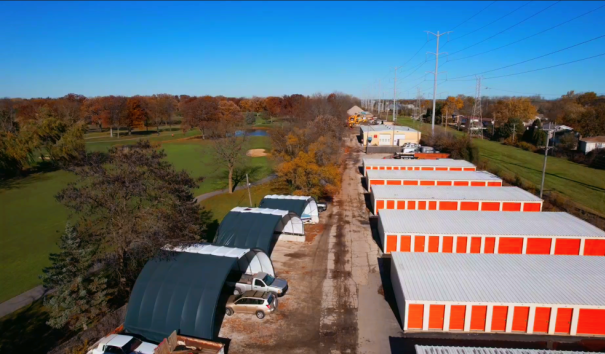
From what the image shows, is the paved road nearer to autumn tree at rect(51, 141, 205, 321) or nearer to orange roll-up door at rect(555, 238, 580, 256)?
autumn tree at rect(51, 141, 205, 321)

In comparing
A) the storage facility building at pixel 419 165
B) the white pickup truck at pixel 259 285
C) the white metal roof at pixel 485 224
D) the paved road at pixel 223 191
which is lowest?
the white pickup truck at pixel 259 285

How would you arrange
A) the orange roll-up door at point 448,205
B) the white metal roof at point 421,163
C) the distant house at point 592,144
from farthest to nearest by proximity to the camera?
the distant house at point 592,144
the white metal roof at point 421,163
the orange roll-up door at point 448,205

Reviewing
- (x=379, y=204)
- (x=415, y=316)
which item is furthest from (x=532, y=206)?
(x=415, y=316)

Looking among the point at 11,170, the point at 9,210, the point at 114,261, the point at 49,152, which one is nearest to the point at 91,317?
the point at 114,261

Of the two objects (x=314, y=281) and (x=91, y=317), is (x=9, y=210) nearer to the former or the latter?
(x=91, y=317)

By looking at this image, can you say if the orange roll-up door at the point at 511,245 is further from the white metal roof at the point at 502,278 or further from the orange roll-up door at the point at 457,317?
the orange roll-up door at the point at 457,317

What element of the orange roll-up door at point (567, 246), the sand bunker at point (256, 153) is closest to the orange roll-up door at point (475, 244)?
the orange roll-up door at point (567, 246)
